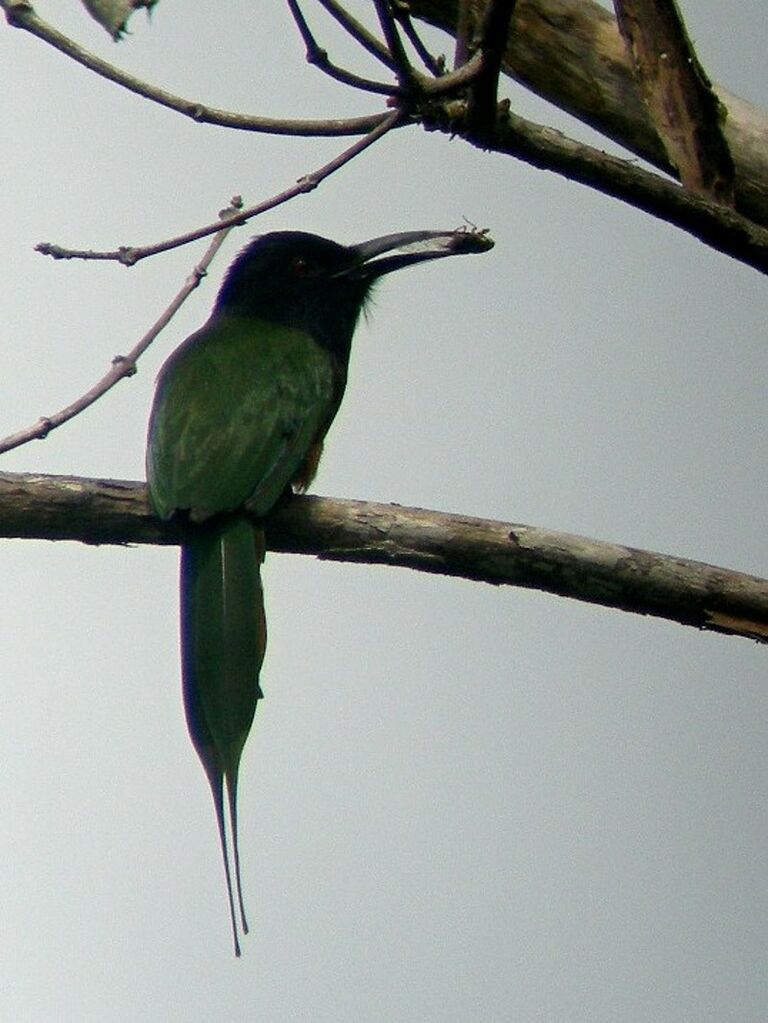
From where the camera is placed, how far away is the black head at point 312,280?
4867 mm

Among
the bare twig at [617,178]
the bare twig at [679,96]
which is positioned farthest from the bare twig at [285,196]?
the bare twig at [679,96]

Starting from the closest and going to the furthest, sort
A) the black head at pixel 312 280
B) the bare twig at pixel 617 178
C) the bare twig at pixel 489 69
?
the bare twig at pixel 489 69, the bare twig at pixel 617 178, the black head at pixel 312 280

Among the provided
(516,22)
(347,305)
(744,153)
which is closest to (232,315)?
(347,305)

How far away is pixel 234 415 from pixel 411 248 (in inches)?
34.2

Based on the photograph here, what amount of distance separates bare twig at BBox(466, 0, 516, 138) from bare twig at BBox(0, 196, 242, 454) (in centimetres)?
63

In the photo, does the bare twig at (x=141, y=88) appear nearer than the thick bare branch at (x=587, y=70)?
Yes

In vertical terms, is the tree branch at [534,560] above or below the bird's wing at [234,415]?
below

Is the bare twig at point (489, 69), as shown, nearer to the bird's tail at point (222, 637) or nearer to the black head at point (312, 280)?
the bird's tail at point (222, 637)

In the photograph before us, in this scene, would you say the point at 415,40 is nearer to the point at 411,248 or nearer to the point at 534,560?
the point at 534,560

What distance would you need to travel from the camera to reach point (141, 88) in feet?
9.14

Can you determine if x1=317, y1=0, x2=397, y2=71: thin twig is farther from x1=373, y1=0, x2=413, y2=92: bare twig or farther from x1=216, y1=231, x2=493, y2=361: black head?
x1=216, y1=231, x2=493, y2=361: black head

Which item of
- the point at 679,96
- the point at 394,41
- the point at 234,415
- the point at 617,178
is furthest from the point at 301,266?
the point at 394,41

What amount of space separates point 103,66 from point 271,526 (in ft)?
4.20

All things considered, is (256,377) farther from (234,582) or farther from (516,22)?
(516,22)
